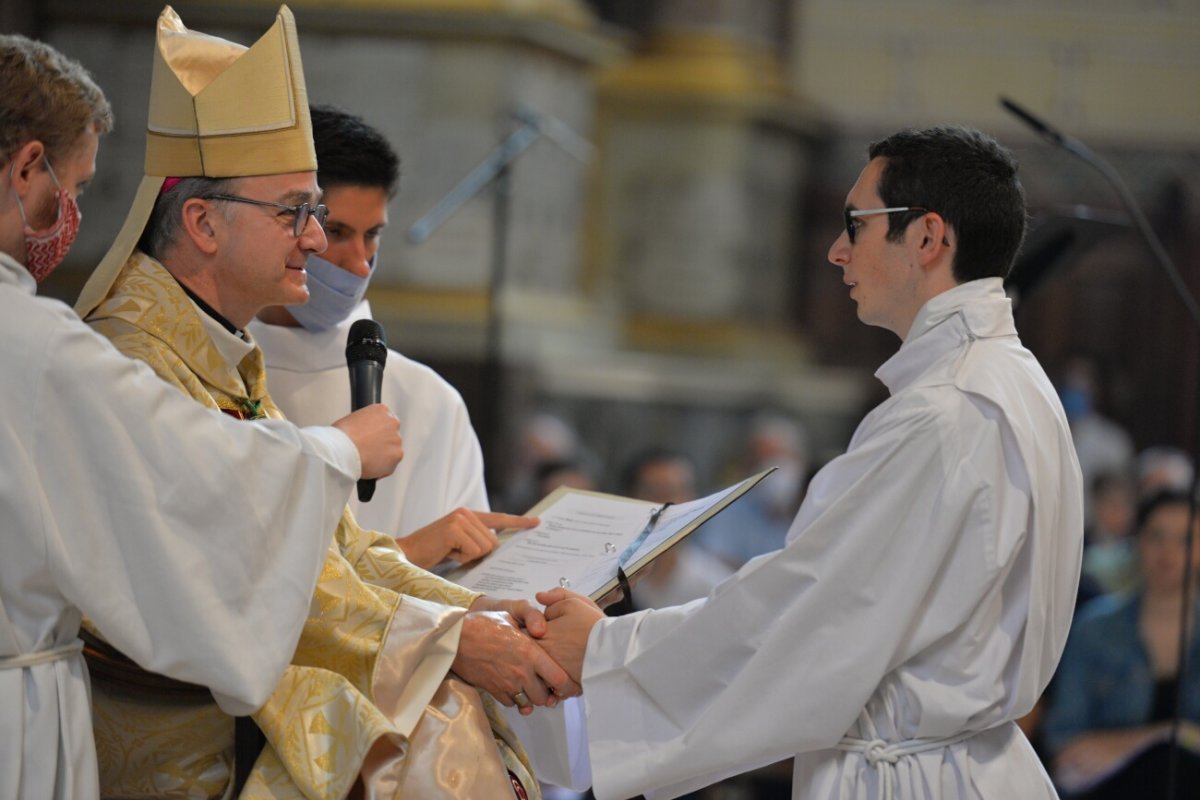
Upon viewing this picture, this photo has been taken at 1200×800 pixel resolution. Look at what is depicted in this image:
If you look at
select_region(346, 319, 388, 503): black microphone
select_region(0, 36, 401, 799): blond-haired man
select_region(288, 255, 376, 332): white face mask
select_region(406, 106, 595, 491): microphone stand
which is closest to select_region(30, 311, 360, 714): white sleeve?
select_region(0, 36, 401, 799): blond-haired man

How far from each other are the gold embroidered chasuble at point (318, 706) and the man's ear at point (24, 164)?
0.40 m

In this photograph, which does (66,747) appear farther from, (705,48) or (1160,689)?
(705,48)

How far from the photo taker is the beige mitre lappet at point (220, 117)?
3082 mm

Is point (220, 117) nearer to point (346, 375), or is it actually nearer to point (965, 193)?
point (346, 375)

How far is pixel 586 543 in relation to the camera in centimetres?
348

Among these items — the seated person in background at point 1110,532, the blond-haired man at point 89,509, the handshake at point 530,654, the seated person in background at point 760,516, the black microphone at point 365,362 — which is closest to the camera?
the blond-haired man at point 89,509

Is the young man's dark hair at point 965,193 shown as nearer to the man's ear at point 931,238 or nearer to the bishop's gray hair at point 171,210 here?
the man's ear at point 931,238

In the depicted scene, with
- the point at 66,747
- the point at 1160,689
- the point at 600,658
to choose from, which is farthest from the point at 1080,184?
the point at 66,747

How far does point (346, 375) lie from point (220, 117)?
1082 millimetres

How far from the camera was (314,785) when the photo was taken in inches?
114

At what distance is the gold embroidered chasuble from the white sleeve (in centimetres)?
26

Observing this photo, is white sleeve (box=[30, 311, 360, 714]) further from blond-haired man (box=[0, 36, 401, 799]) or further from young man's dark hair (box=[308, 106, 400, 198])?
young man's dark hair (box=[308, 106, 400, 198])

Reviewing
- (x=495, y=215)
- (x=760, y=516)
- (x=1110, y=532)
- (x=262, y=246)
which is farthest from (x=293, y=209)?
(x=1110, y=532)

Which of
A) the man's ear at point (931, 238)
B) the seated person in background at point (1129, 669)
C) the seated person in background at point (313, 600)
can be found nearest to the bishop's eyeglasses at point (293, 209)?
the seated person in background at point (313, 600)
